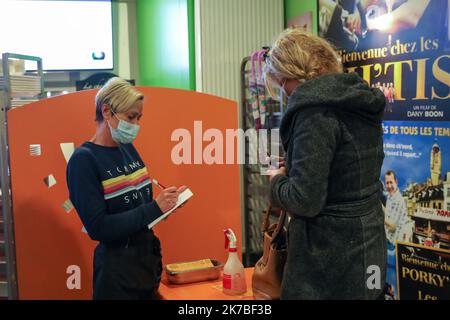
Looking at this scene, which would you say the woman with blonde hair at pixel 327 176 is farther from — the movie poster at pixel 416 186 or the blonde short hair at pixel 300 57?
the movie poster at pixel 416 186

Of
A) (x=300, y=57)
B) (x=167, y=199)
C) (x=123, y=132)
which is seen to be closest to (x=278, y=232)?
(x=167, y=199)

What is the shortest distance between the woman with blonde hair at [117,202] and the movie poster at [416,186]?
1424 millimetres

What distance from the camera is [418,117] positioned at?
8.74 feet

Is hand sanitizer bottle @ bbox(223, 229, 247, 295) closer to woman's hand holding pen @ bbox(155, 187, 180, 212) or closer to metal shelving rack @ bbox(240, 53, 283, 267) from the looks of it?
woman's hand holding pen @ bbox(155, 187, 180, 212)

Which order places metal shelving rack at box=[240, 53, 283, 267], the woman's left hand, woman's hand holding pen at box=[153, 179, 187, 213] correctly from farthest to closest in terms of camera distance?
metal shelving rack at box=[240, 53, 283, 267] < woman's hand holding pen at box=[153, 179, 187, 213] < the woman's left hand

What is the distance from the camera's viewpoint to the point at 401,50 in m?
2.76

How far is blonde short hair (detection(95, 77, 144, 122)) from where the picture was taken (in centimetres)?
178

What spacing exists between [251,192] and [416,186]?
5.67 feet

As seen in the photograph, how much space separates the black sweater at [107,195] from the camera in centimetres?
165

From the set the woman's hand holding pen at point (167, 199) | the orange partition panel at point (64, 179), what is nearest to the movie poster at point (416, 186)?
the orange partition panel at point (64, 179)

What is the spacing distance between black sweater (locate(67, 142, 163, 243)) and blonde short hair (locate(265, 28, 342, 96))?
656 millimetres

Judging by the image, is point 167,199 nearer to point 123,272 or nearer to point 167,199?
point 167,199

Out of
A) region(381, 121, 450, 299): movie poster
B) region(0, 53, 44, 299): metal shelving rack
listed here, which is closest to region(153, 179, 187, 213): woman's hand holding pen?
region(0, 53, 44, 299): metal shelving rack

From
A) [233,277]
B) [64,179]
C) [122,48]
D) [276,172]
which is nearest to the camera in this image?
[276,172]
